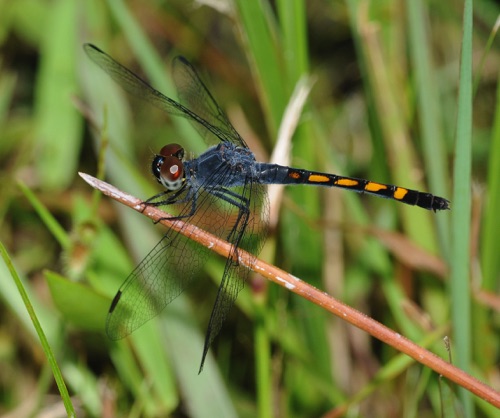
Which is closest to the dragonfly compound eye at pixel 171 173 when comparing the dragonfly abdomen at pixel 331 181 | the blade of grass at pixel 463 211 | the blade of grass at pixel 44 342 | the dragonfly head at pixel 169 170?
the dragonfly head at pixel 169 170

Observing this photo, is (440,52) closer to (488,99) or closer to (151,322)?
(488,99)

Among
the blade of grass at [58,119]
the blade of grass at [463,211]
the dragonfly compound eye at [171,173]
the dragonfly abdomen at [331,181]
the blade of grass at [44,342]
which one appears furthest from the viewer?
the blade of grass at [58,119]

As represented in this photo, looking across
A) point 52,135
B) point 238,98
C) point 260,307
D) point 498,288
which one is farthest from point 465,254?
point 238,98

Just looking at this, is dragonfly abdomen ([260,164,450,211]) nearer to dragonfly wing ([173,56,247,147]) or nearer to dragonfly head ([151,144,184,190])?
dragonfly wing ([173,56,247,147])

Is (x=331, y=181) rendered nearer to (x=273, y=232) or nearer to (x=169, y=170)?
(x=273, y=232)

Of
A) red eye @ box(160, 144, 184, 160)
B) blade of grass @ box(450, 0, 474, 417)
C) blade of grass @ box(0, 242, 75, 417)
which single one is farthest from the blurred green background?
blade of grass @ box(0, 242, 75, 417)

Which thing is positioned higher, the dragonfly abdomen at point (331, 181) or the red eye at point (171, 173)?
the dragonfly abdomen at point (331, 181)

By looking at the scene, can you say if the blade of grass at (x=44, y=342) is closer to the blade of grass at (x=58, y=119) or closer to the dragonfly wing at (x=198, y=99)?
the dragonfly wing at (x=198, y=99)

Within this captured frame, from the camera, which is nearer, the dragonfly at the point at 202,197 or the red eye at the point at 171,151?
the dragonfly at the point at 202,197

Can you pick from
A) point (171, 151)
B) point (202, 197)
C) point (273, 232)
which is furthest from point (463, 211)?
point (171, 151)

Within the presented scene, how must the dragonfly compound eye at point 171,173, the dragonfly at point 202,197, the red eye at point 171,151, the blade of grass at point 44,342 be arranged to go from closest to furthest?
the blade of grass at point 44,342 < the dragonfly at point 202,197 < the dragonfly compound eye at point 171,173 < the red eye at point 171,151
